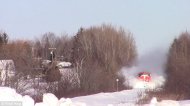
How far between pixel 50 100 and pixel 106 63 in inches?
1603

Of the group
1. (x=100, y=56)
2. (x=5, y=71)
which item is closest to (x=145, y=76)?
(x=100, y=56)

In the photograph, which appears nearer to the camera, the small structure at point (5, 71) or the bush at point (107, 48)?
the small structure at point (5, 71)

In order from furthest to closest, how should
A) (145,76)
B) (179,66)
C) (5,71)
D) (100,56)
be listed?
1. (100,56)
2. (145,76)
3. (179,66)
4. (5,71)

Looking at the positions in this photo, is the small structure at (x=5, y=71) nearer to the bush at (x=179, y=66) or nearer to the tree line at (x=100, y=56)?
the tree line at (x=100, y=56)

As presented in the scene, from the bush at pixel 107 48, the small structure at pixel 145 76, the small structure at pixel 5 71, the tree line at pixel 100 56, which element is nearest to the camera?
the small structure at pixel 5 71

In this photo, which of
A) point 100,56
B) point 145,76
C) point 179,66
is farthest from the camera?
point 100,56

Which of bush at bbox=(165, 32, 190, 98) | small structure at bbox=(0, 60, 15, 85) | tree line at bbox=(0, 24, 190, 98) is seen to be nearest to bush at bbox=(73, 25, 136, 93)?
tree line at bbox=(0, 24, 190, 98)

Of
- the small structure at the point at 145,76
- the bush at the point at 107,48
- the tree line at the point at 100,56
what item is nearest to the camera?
the tree line at the point at 100,56

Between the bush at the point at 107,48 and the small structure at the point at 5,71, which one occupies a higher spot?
the bush at the point at 107,48

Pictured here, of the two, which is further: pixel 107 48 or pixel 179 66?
pixel 107 48

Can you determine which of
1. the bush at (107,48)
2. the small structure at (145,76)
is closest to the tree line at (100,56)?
the bush at (107,48)

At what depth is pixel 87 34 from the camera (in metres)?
56.9

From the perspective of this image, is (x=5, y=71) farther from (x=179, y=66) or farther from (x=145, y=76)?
(x=179, y=66)

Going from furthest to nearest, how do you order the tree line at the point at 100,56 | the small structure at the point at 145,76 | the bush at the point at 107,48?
1. the bush at the point at 107,48
2. the small structure at the point at 145,76
3. the tree line at the point at 100,56
